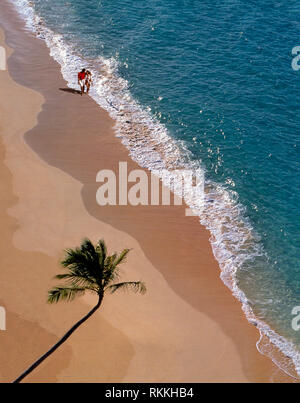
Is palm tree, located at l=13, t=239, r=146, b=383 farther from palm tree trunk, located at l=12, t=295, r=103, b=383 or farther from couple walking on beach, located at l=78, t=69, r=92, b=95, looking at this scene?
couple walking on beach, located at l=78, t=69, r=92, b=95

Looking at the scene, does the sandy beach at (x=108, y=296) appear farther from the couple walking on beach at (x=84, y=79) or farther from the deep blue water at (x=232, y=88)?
the couple walking on beach at (x=84, y=79)

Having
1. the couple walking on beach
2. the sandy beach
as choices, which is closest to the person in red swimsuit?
the couple walking on beach

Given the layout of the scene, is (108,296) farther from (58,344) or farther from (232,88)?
(232,88)

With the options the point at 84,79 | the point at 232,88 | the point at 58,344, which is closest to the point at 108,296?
the point at 58,344

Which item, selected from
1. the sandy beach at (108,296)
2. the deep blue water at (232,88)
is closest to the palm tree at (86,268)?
the sandy beach at (108,296)
